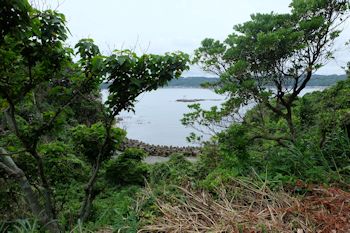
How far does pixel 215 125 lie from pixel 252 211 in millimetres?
2312

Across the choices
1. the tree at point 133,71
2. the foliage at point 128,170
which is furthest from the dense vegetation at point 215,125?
the foliage at point 128,170

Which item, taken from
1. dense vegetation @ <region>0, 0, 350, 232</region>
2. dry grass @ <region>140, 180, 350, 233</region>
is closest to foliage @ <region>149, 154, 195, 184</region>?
dense vegetation @ <region>0, 0, 350, 232</region>

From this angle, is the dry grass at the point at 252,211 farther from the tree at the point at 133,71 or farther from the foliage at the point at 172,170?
the foliage at the point at 172,170

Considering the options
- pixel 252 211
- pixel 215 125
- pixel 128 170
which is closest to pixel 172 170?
pixel 215 125

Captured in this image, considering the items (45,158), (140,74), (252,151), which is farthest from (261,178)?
(45,158)

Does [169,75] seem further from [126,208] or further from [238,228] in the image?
[238,228]

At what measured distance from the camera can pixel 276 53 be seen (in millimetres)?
4410

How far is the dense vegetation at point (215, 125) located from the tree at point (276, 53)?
0.01 meters

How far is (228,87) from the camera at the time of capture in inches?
176

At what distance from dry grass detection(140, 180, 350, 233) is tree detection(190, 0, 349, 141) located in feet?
4.52

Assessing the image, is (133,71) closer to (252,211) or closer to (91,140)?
(252,211)

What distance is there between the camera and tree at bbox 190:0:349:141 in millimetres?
4379

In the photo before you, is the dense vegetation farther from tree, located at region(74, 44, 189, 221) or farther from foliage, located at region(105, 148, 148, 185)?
foliage, located at region(105, 148, 148, 185)

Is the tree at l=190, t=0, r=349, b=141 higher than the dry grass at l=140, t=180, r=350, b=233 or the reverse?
higher
